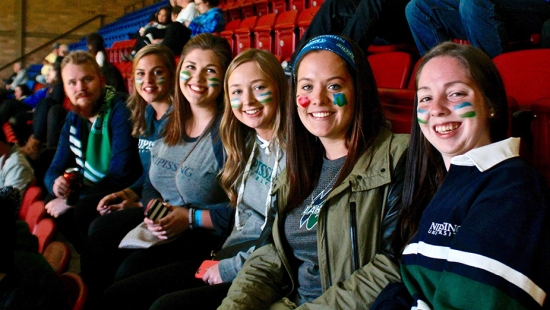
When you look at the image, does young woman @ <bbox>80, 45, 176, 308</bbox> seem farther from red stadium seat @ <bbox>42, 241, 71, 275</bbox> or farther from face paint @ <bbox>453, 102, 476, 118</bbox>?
face paint @ <bbox>453, 102, 476, 118</bbox>

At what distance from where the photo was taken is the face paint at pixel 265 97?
5.68 feet

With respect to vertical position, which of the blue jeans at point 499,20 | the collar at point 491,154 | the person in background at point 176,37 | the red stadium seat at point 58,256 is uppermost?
the person in background at point 176,37

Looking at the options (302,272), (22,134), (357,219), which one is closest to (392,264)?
(357,219)

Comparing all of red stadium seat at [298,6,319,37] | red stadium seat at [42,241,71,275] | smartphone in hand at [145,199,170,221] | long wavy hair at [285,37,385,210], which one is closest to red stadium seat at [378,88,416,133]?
long wavy hair at [285,37,385,210]

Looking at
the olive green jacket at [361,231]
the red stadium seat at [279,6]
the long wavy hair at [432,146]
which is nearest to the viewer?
the long wavy hair at [432,146]

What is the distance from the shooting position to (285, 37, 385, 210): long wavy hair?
1336mm

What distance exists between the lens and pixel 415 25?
2311 mm

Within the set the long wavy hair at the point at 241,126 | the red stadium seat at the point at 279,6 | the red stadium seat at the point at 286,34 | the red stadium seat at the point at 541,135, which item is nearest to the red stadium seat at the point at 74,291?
the long wavy hair at the point at 241,126

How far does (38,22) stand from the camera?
39.7ft

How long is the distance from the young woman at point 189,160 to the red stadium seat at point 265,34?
8.52 ft

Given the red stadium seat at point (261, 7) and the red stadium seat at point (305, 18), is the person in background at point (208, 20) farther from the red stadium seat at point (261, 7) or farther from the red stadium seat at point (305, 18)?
the red stadium seat at point (261, 7)

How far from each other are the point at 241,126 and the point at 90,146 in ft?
3.99

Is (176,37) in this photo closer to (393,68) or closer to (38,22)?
(393,68)

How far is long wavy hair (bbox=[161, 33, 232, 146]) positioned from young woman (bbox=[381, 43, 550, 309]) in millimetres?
1123
